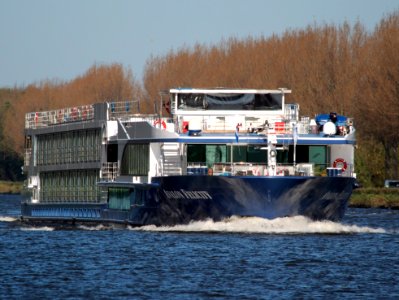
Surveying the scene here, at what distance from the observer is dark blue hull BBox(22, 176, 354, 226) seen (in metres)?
50.4

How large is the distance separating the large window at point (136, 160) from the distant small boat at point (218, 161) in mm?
40

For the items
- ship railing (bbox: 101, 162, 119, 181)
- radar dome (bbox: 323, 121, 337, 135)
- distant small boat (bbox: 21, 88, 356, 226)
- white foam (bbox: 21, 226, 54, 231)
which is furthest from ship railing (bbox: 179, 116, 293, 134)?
white foam (bbox: 21, 226, 54, 231)

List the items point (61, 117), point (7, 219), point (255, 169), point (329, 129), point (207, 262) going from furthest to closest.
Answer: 1. point (7, 219)
2. point (61, 117)
3. point (329, 129)
4. point (255, 169)
5. point (207, 262)

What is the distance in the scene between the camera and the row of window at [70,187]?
6197 centimetres

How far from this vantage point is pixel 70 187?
211 ft

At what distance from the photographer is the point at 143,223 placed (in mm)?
55656

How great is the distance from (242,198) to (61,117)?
19.2 m

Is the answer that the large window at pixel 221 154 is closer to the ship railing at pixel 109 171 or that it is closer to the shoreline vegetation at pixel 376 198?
the ship railing at pixel 109 171

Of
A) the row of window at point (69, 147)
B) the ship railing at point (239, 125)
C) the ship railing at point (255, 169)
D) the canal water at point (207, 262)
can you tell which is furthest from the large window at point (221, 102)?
the row of window at point (69, 147)

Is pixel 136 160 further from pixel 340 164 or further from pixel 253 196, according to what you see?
pixel 340 164

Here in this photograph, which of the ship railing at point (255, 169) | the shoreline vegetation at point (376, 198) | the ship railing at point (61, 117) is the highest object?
the ship railing at point (61, 117)

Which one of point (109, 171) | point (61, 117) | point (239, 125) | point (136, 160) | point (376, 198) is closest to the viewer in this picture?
point (239, 125)

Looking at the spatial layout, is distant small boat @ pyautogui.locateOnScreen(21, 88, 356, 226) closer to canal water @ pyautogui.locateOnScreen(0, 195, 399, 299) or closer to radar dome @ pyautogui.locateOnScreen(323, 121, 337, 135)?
radar dome @ pyautogui.locateOnScreen(323, 121, 337, 135)

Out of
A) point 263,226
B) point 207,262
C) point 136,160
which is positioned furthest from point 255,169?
point 207,262
